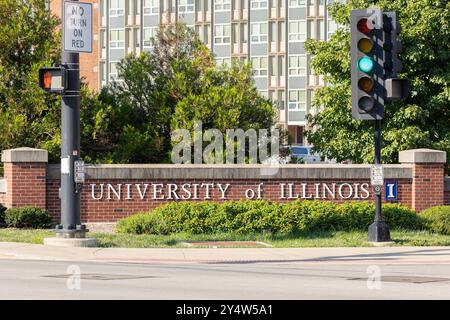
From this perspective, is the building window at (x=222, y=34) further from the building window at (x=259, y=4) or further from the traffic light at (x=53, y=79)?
the traffic light at (x=53, y=79)

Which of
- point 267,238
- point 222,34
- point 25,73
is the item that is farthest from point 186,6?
point 267,238

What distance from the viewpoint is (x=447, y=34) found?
130 ft

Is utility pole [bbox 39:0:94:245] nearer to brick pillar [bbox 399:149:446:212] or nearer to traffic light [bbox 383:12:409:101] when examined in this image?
traffic light [bbox 383:12:409:101]

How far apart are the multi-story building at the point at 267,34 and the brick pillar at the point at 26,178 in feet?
241

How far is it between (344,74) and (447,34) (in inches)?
161

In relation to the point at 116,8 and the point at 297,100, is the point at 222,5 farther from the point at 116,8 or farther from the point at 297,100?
the point at 297,100

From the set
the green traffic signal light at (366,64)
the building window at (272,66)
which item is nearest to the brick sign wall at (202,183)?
the green traffic signal light at (366,64)

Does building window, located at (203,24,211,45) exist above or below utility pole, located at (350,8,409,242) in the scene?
above

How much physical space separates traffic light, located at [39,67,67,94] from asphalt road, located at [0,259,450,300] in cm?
427

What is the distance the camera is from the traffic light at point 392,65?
2380 centimetres

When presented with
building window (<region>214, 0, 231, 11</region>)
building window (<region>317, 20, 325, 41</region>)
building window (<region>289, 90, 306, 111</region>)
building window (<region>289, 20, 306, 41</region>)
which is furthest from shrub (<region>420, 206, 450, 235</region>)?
building window (<region>214, 0, 231, 11</region>)

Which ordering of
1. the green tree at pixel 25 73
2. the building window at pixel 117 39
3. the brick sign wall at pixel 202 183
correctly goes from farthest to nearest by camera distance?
the building window at pixel 117 39
the green tree at pixel 25 73
the brick sign wall at pixel 202 183

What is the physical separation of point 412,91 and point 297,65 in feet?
215

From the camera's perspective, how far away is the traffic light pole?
24016 millimetres
